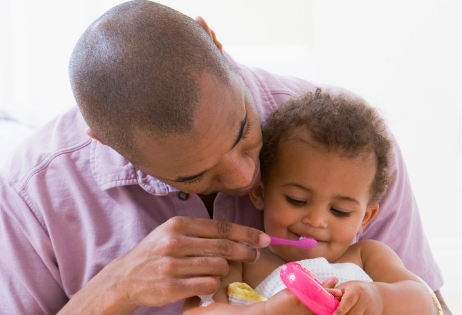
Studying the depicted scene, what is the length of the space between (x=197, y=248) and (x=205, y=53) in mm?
324

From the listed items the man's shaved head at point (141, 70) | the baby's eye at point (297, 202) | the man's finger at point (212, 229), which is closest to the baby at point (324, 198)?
the baby's eye at point (297, 202)

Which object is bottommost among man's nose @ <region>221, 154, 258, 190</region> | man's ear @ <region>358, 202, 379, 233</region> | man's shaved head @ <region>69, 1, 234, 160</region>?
man's ear @ <region>358, 202, 379, 233</region>

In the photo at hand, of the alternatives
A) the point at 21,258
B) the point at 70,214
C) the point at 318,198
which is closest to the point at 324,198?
the point at 318,198

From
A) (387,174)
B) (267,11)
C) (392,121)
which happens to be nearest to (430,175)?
(392,121)

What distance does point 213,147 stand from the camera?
1031 mm

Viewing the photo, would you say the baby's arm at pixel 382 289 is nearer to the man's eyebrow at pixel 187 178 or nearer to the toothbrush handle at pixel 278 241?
the toothbrush handle at pixel 278 241

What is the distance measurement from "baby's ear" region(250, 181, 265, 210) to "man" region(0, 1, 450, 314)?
0.04m

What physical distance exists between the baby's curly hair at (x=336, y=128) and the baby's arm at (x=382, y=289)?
0.11 meters

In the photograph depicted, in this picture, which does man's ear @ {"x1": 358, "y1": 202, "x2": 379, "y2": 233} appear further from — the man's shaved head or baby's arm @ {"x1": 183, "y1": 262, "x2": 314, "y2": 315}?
the man's shaved head

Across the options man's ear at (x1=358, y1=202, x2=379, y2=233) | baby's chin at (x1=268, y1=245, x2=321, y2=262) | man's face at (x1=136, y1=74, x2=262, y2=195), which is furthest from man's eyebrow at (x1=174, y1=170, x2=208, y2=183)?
man's ear at (x1=358, y1=202, x2=379, y2=233)

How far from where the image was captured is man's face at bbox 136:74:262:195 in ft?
3.29

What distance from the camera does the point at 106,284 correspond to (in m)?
1.16

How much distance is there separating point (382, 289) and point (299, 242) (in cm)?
17

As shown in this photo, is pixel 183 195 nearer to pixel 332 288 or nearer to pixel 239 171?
pixel 239 171
